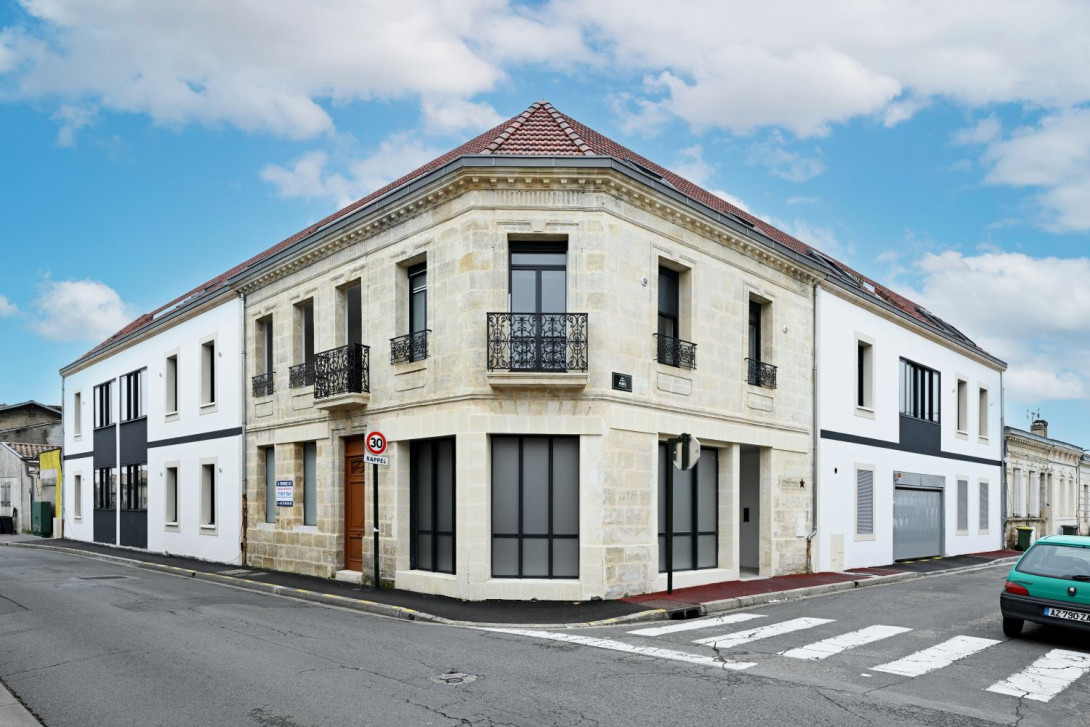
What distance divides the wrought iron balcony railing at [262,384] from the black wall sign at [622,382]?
969cm

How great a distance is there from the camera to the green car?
10.4 meters

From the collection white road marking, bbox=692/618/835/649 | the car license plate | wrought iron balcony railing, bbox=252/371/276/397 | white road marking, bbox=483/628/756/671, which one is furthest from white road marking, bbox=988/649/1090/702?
wrought iron balcony railing, bbox=252/371/276/397

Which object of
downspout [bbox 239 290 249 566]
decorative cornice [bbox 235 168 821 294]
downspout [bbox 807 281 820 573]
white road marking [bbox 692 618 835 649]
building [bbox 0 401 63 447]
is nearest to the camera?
white road marking [bbox 692 618 835 649]

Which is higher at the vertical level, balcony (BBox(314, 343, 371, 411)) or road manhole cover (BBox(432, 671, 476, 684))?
balcony (BBox(314, 343, 371, 411))

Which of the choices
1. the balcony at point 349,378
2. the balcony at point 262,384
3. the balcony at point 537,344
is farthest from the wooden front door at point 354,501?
the balcony at point 537,344

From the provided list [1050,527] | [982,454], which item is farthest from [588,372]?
[1050,527]

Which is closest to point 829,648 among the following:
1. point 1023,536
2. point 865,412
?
point 865,412

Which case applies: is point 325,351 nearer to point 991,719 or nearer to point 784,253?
point 784,253

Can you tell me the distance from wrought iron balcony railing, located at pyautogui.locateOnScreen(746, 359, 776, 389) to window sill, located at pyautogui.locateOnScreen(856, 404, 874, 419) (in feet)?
14.9

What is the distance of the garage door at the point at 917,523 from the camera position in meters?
24.3

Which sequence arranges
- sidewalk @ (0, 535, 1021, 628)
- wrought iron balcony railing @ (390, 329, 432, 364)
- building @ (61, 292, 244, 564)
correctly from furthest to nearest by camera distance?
building @ (61, 292, 244, 564), wrought iron balcony railing @ (390, 329, 432, 364), sidewalk @ (0, 535, 1021, 628)

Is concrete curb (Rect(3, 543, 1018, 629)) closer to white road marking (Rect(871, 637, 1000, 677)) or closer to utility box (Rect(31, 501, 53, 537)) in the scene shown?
white road marking (Rect(871, 637, 1000, 677))

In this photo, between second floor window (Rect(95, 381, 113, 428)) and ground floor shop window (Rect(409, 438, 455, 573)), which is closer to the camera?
ground floor shop window (Rect(409, 438, 455, 573))

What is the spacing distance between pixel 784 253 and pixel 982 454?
52.6 feet
